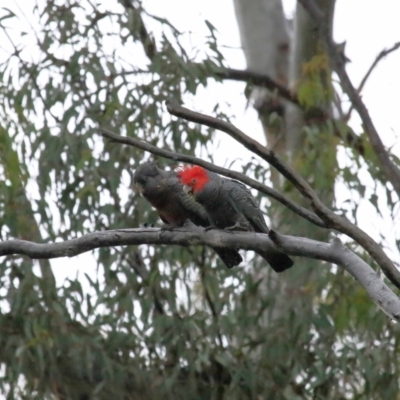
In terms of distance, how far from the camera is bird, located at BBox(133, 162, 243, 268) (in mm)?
3441

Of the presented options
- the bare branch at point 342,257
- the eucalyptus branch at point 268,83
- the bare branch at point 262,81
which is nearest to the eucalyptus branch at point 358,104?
the eucalyptus branch at point 268,83

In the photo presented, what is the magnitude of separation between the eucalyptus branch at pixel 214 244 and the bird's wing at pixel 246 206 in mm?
575

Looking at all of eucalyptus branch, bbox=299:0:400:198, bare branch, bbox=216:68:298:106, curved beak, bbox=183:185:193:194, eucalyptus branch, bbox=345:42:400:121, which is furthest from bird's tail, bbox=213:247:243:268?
bare branch, bbox=216:68:298:106

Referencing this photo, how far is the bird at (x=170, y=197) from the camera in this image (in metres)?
3.44

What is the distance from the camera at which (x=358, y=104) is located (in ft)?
14.1

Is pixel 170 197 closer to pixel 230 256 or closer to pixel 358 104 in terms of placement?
pixel 230 256

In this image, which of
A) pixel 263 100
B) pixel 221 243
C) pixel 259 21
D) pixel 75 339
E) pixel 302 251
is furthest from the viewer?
pixel 259 21

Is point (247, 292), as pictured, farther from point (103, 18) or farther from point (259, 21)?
point (259, 21)

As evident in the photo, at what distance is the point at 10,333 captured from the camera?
4.27 metres

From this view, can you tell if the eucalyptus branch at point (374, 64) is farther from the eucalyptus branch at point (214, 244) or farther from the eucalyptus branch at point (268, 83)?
the eucalyptus branch at point (214, 244)

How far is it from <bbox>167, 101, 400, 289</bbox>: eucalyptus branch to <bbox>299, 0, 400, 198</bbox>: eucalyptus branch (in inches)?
65.9

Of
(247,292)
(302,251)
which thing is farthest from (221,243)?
(247,292)

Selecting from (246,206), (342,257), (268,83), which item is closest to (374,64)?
(268,83)

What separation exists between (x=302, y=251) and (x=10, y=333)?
2.33m
